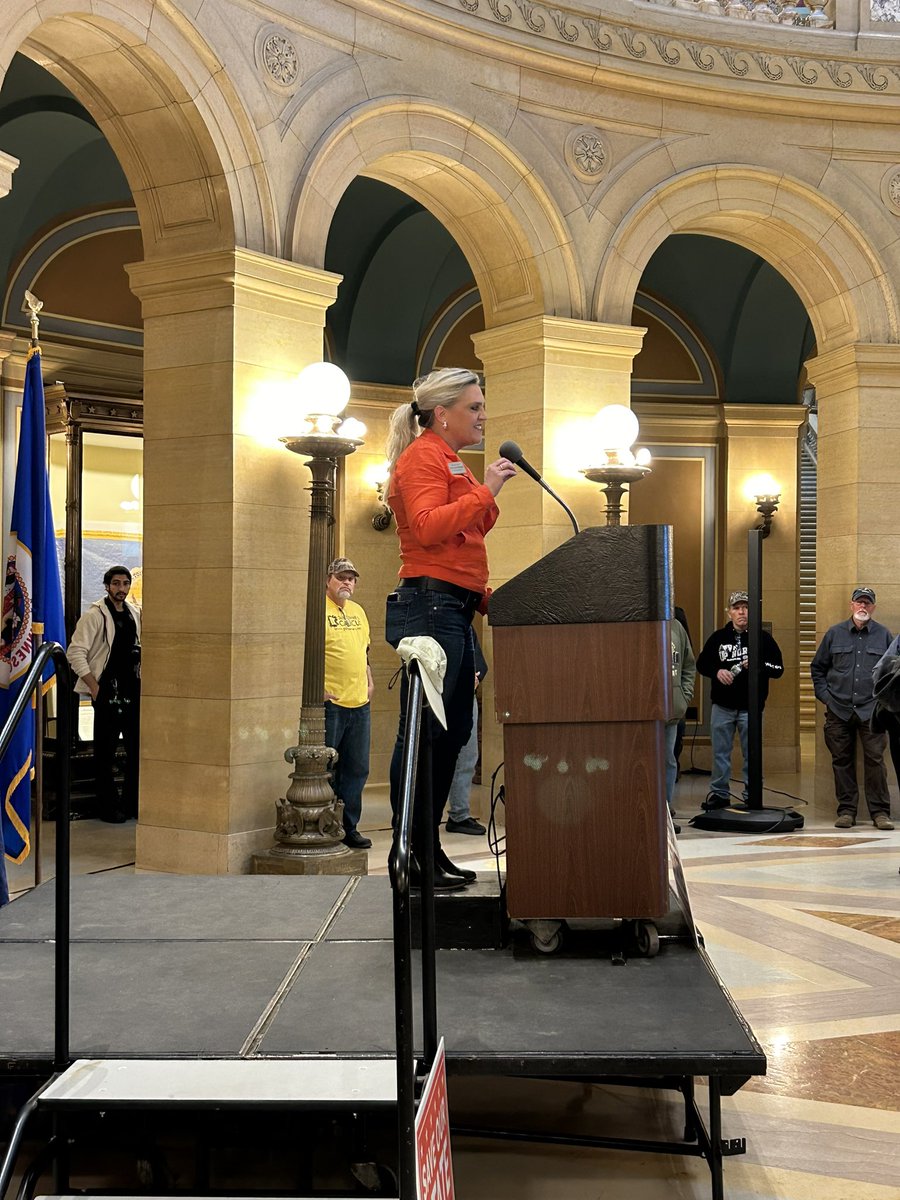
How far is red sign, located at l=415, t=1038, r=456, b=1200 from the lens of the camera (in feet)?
6.91

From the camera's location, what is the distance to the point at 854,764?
30.4 feet

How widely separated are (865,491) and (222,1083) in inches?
313

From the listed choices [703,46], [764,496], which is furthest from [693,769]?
[703,46]

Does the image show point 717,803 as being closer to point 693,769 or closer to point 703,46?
point 693,769

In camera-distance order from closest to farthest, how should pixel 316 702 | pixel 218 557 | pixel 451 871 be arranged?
pixel 451 871
pixel 316 702
pixel 218 557

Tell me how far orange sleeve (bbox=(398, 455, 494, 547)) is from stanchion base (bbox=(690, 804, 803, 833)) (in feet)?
19.0

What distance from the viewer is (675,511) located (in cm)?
1269

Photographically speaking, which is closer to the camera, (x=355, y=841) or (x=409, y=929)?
(x=409, y=929)

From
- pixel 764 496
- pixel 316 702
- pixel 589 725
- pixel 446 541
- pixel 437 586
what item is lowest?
pixel 316 702

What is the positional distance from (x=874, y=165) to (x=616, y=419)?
10.3 ft

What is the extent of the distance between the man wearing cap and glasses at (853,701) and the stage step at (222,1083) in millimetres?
6884

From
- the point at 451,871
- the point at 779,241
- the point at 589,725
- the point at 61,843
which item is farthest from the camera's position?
the point at 779,241

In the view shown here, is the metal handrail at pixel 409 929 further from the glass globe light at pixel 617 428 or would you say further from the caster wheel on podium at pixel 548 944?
the glass globe light at pixel 617 428

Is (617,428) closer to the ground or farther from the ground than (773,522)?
farther from the ground
